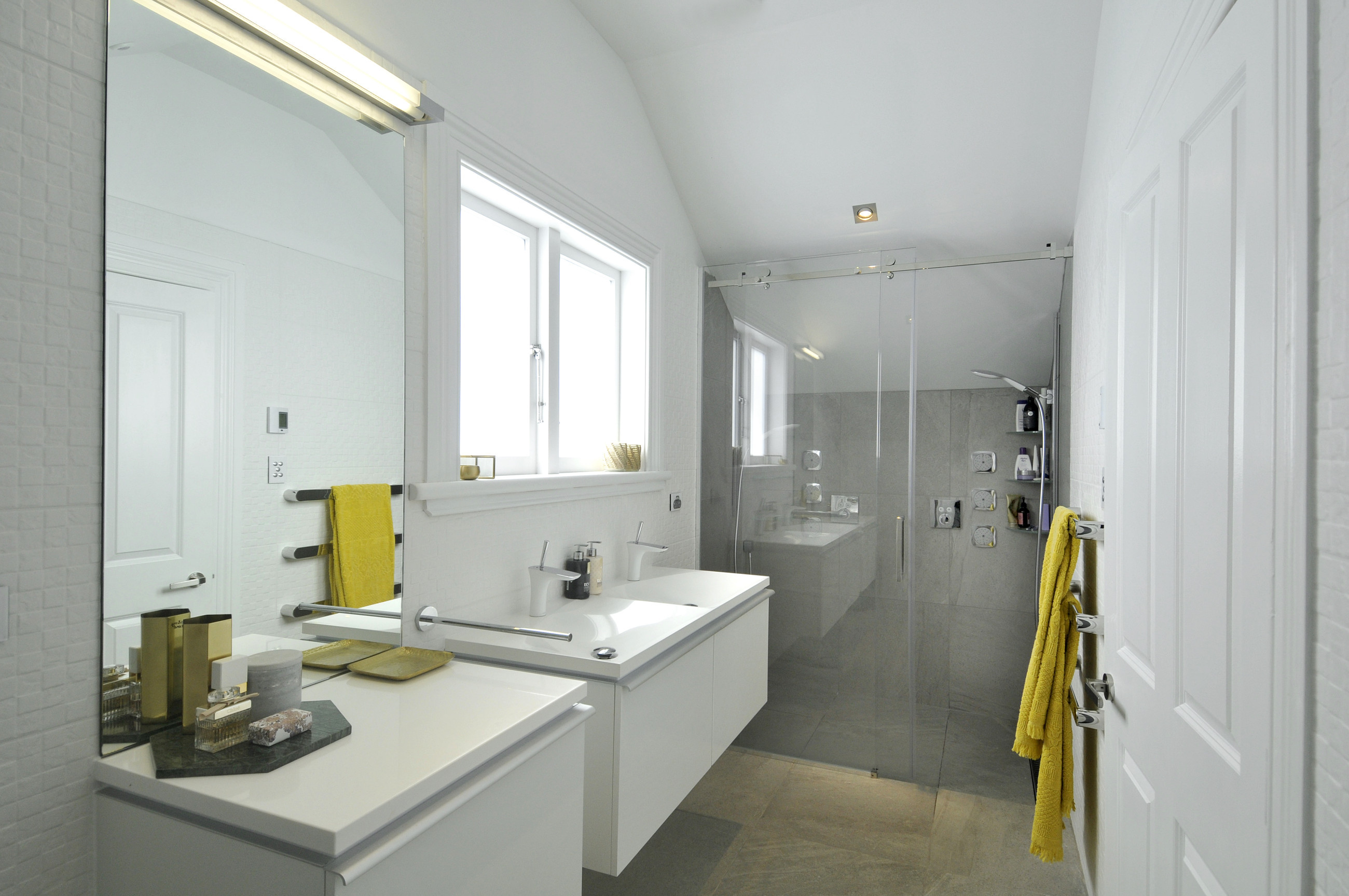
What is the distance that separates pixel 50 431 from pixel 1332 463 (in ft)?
5.26

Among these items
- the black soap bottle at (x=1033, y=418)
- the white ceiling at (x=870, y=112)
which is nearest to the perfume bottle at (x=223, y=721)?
the white ceiling at (x=870, y=112)

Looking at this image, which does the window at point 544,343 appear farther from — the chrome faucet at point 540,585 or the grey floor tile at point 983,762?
the grey floor tile at point 983,762

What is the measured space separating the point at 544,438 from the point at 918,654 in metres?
2.34

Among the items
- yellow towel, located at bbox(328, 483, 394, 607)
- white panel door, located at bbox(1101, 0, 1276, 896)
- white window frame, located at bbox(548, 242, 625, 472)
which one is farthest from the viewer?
white window frame, located at bbox(548, 242, 625, 472)

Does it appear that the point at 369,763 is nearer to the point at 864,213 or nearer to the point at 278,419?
the point at 278,419

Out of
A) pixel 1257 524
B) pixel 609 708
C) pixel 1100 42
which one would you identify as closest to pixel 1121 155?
pixel 1100 42

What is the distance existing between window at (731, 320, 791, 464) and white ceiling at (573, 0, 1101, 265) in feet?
1.63

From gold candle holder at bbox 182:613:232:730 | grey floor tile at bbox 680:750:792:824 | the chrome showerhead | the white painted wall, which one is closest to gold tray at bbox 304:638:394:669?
the white painted wall

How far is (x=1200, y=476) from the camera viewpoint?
1.03 metres

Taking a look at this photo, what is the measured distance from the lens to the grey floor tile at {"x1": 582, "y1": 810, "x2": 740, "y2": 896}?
2.11m

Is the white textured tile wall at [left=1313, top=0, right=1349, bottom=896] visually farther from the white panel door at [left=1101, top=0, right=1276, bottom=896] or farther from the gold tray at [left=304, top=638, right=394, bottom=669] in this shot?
the gold tray at [left=304, top=638, right=394, bottom=669]

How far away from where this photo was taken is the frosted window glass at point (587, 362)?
2604 millimetres

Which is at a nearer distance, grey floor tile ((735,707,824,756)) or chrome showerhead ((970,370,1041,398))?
grey floor tile ((735,707,824,756))

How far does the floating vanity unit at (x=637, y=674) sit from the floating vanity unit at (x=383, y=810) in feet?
0.72
